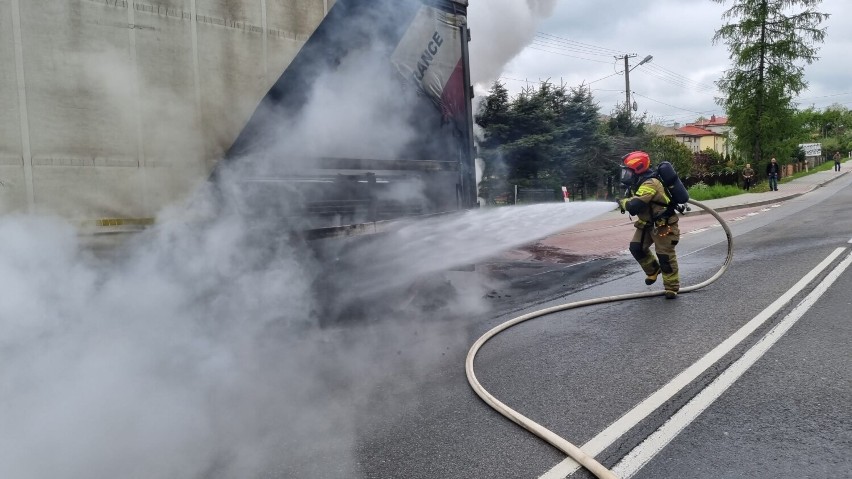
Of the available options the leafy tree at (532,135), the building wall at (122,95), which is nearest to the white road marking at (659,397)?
the building wall at (122,95)

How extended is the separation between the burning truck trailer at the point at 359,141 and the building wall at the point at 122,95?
0.23 metres

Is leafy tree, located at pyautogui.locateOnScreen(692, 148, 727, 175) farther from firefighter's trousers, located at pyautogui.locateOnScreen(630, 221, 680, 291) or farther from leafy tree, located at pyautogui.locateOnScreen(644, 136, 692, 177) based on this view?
firefighter's trousers, located at pyautogui.locateOnScreen(630, 221, 680, 291)

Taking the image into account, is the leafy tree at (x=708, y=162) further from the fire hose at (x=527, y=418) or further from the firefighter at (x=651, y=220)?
the fire hose at (x=527, y=418)

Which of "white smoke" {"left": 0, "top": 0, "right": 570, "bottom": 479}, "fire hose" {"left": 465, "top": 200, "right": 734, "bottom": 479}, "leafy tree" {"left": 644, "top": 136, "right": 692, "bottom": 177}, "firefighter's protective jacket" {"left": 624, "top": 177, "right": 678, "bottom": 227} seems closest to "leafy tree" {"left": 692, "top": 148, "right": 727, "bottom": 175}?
"leafy tree" {"left": 644, "top": 136, "right": 692, "bottom": 177}

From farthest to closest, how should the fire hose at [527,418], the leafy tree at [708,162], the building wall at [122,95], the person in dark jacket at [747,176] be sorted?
the leafy tree at [708,162] → the person in dark jacket at [747,176] → the building wall at [122,95] → the fire hose at [527,418]

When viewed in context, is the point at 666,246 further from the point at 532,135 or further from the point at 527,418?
the point at 532,135

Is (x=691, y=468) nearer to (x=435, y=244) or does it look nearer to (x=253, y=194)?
(x=253, y=194)

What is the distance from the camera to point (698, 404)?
307 centimetres

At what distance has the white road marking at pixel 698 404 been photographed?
99.3 inches

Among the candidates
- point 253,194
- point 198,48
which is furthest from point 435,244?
point 198,48

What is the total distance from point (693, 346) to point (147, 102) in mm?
3963

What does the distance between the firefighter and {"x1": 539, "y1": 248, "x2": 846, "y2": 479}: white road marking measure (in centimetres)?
95

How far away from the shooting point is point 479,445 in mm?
2727

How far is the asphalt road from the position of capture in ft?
8.38
